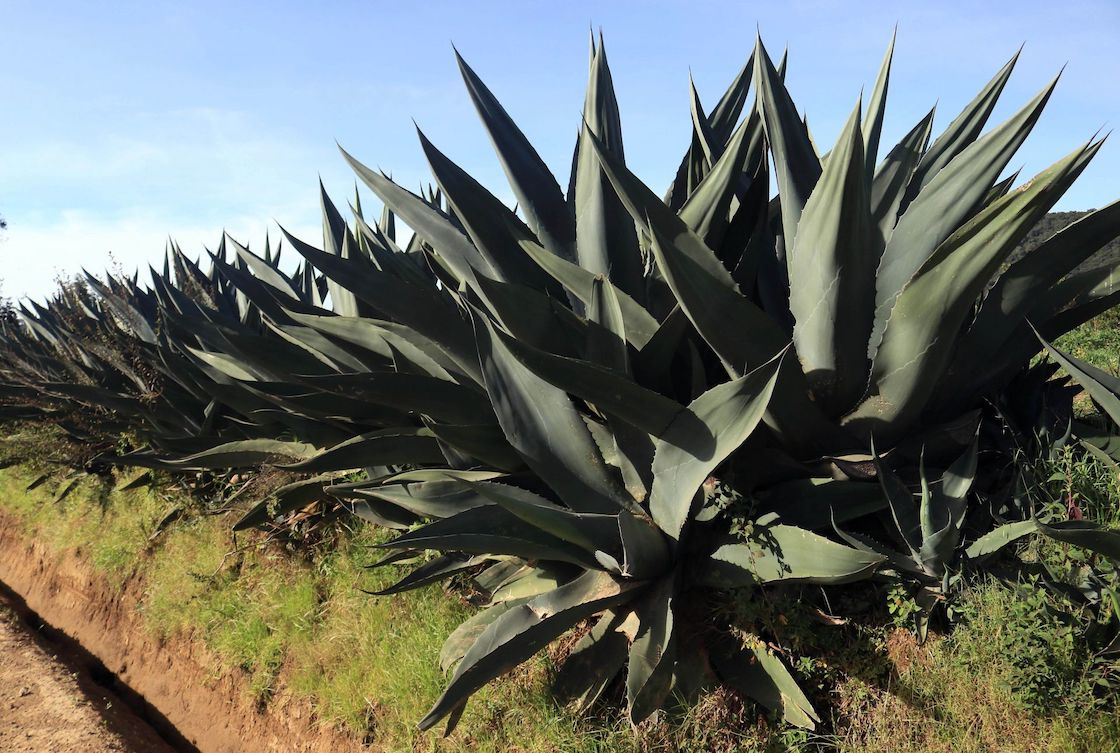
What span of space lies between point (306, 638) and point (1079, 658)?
131 inches

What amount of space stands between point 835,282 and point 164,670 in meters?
4.78

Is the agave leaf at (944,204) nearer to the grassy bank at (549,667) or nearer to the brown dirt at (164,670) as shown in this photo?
the grassy bank at (549,667)

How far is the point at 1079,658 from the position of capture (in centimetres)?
217

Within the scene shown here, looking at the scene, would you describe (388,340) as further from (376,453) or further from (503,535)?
(503,535)

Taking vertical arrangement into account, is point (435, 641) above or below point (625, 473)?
below

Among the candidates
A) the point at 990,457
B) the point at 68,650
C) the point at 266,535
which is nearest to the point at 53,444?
the point at 68,650

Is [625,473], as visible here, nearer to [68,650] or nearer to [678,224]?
[678,224]

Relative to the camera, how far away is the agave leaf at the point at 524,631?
96.7 inches

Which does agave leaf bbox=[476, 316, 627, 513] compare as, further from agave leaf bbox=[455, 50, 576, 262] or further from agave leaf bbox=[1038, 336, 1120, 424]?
agave leaf bbox=[1038, 336, 1120, 424]

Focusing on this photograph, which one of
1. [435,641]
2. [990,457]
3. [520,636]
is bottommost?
[435,641]

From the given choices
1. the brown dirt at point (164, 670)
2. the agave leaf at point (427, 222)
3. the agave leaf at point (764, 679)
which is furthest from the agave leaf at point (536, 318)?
the brown dirt at point (164, 670)

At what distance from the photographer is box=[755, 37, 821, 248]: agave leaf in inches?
109

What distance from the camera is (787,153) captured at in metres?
2.81

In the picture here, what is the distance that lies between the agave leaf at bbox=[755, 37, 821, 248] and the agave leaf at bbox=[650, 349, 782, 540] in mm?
773
